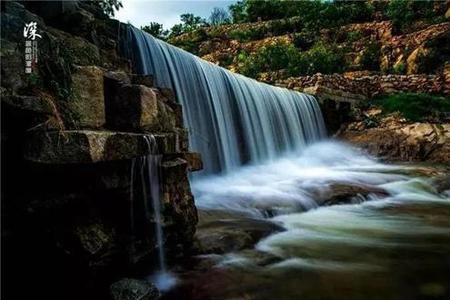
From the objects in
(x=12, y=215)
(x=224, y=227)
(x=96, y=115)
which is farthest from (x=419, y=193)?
(x=12, y=215)

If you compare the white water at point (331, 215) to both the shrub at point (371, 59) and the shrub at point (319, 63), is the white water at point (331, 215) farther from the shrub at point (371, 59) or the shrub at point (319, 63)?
the shrub at point (371, 59)

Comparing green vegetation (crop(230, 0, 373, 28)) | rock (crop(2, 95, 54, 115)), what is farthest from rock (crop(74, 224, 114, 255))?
green vegetation (crop(230, 0, 373, 28))

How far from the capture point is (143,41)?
7.30 meters

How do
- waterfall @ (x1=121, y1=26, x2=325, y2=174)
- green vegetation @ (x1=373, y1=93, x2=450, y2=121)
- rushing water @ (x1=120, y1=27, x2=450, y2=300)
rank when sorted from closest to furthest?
rushing water @ (x1=120, y1=27, x2=450, y2=300)
waterfall @ (x1=121, y1=26, x2=325, y2=174)
green vegetation @ (x1=373, y1=93, x2=450, y2=121)


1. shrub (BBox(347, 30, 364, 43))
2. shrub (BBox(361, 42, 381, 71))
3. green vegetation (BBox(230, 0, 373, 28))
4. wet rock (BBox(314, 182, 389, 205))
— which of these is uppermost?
green vegetation (BBox(230, 0, 373, 28))

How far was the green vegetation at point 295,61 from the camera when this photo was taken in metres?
21.0

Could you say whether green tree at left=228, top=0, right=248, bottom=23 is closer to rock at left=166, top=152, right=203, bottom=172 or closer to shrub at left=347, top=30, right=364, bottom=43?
shrub at left=347, top=30, right=364, bottom=43

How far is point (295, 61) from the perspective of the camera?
21328mm

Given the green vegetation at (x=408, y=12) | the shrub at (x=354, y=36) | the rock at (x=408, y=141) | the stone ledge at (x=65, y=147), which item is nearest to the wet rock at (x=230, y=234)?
the stone ledge at (x=65, y=147)

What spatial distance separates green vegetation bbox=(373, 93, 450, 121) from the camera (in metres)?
13.6

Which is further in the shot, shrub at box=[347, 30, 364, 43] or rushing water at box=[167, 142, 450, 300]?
shrub at box=[347, 30, 364, 43]

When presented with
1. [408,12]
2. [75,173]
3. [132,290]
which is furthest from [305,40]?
[132,290]

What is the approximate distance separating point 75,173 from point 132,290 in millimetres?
905

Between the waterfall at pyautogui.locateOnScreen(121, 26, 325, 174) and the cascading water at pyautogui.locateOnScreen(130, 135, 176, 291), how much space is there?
12.5 ft
